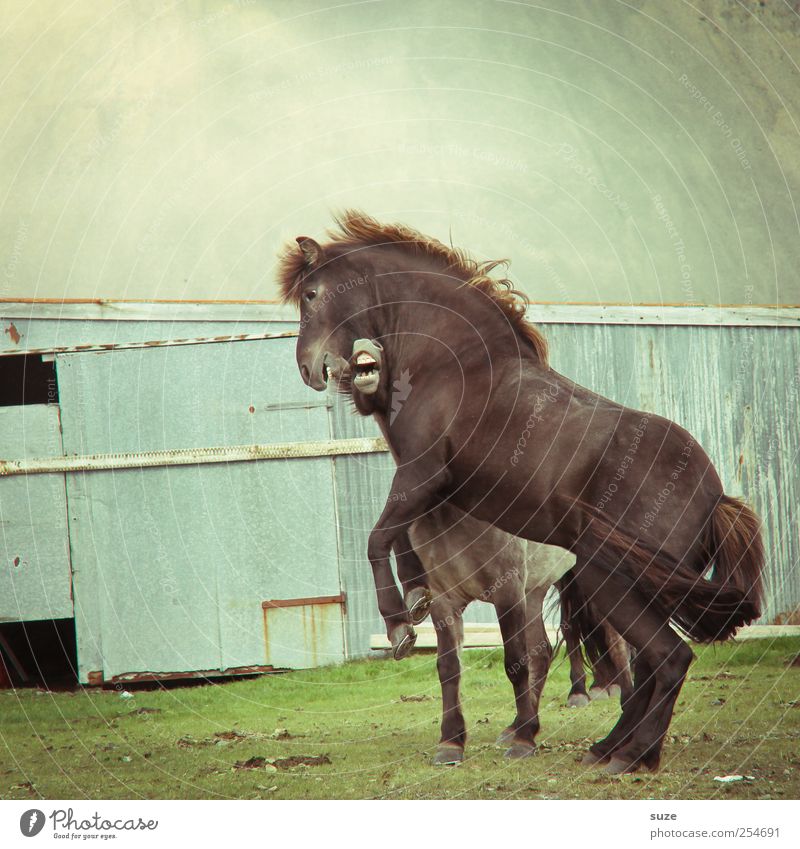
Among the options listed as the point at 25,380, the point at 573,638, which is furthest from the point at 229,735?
the point at 25,380

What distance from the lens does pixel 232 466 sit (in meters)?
8.23

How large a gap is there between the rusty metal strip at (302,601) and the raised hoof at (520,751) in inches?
108

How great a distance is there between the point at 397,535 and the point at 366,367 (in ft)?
3.18

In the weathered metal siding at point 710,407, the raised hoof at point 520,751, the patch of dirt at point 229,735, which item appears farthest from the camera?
the weathered metal siding at point 710,407

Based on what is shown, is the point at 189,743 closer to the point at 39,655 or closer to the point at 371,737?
the point at 371,737

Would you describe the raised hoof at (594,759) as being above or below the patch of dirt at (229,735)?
above

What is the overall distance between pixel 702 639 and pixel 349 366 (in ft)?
7.72

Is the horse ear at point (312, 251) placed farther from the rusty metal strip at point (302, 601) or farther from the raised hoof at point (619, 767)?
the rusty metal strip at point (302, 601)

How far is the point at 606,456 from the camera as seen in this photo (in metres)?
5.18

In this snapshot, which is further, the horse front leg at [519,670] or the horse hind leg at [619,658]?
the horse hind leg at [619,658]

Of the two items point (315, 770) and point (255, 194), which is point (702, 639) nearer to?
point (315, 770)

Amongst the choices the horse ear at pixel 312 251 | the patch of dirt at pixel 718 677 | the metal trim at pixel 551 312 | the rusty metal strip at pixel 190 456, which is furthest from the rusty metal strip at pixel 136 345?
the patch of dirt at pixel 718 677

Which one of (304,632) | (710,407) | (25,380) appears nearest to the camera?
(304,632)

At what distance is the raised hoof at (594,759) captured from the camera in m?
5.44
